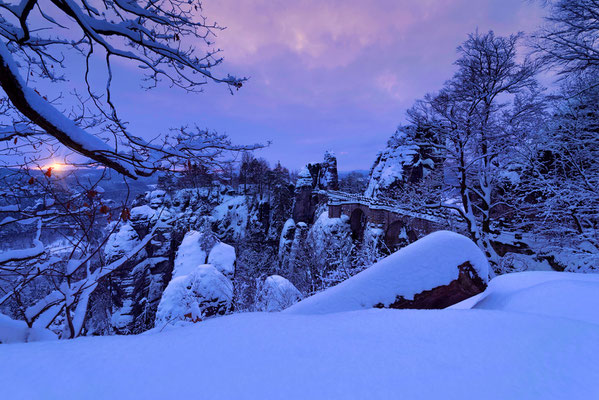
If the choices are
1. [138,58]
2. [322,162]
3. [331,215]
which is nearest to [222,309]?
[138,58]

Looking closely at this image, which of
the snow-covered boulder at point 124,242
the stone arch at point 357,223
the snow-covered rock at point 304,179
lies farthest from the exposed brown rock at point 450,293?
the snow-covered rock at point 304,179

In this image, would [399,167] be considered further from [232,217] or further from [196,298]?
[232,217]

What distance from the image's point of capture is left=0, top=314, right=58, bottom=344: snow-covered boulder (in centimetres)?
158

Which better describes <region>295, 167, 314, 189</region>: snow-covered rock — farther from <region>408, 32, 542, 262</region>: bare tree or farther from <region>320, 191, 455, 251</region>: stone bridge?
<region>408, 32, 542, 262</region>: bare tree

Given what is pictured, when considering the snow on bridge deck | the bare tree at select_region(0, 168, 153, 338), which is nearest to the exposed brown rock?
the bare tree at select_region(0, 168, 153, 338)

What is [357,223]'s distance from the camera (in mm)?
23109

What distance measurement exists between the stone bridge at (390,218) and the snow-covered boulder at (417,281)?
6372mm

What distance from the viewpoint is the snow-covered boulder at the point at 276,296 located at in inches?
380

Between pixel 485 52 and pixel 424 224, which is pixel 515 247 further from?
pixel 485 52

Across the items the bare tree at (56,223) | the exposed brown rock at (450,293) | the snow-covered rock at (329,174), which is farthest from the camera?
the snow-covered rock at (329,174)

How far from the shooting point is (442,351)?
3.70 feet

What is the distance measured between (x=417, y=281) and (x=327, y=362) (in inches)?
86.4

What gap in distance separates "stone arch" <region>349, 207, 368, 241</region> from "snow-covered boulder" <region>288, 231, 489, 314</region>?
1961 centimetres

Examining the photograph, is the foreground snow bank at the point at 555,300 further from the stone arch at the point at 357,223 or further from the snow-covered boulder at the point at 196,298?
the stone arch at the point at 357,223
